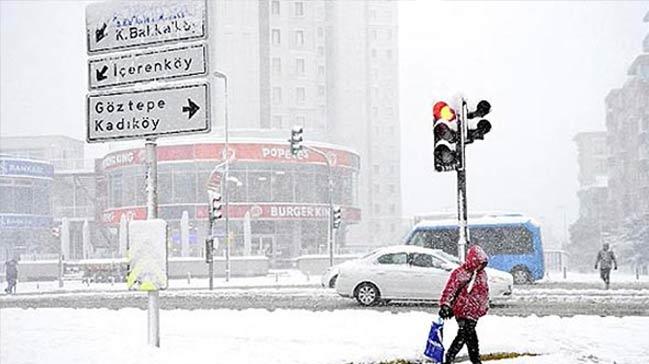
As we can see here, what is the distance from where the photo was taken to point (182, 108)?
8828 millimetres

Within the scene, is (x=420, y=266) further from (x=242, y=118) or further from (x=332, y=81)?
(x=332, y=81)

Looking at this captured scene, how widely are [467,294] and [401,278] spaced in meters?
10.5

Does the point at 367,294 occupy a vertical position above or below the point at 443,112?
below

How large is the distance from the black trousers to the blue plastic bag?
0.12 m

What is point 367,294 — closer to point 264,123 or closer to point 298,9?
point 264,123

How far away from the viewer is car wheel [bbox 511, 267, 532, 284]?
29.9 m

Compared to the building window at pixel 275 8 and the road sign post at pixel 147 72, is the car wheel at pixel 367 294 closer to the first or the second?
the road sign post at pixel 147 72

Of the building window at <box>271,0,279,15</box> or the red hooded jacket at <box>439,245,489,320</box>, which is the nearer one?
the red hooded jacket at <box>439,245,489,320</box>

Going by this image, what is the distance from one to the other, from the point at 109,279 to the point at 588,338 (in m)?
29.4

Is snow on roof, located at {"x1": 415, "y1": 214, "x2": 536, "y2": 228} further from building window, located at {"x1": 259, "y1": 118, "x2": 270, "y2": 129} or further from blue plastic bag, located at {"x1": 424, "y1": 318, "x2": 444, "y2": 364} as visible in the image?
building window, located at {"x1": 259, "y1": 118, "x2": 270, "y2": 129}

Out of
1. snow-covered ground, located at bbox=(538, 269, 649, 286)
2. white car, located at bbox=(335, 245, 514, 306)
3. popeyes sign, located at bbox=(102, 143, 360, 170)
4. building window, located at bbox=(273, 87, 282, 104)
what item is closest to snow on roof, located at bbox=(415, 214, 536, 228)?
snow-covered ground, located at bbox=(538, 269, 649, 286)

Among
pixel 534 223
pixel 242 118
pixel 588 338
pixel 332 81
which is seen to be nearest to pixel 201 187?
pixel 242 118

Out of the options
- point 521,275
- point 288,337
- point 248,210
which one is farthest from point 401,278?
point 248,210

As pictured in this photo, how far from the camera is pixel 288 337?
11500mm
